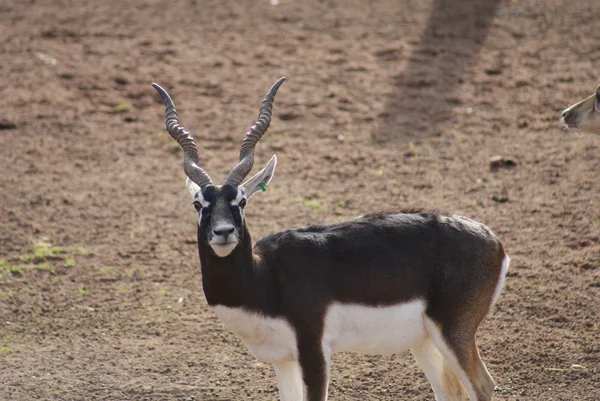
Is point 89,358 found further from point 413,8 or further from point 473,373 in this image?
point 413,8

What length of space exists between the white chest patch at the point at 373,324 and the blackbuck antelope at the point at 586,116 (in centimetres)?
405

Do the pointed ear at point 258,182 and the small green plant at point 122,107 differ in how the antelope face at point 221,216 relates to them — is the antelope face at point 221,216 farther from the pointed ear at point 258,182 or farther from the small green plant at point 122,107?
the small green plant at point 122,107

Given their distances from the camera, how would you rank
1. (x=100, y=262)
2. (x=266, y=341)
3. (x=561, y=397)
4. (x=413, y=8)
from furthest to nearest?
(x=413, y=8) < (x=100, y=262) < (x=561, y=397) < (x=266, y=341)

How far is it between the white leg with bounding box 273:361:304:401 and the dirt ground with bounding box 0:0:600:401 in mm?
897

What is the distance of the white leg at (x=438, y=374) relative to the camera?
7598mm

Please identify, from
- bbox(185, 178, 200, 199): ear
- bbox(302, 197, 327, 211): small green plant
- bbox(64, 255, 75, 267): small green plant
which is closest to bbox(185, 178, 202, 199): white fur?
bbox(185, 178, 200, 199): ear

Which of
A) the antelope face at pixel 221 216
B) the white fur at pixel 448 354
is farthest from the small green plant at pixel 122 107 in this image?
the white fur at pixel 448 354

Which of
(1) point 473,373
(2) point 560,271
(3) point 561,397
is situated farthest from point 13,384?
(2) point 560,271

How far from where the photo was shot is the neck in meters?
6.91

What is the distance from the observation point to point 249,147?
749cm

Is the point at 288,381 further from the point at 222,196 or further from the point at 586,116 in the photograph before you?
the point at 586,116

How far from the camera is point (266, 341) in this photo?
7082 mm

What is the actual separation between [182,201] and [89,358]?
144 inches

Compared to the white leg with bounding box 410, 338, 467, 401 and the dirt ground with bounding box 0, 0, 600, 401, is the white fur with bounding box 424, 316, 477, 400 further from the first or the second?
the dirt ground with bounding box 0, 0, 600, 401
